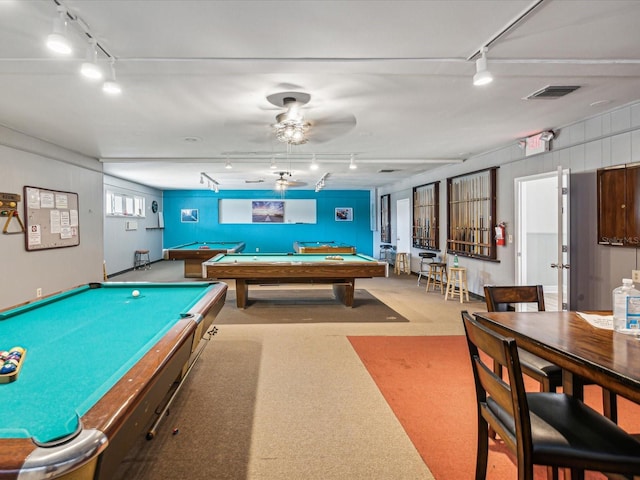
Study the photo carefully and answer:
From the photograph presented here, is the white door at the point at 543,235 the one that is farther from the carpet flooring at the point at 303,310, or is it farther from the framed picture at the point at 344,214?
the framed picture at the point at 344,214

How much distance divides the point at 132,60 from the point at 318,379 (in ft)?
9.19

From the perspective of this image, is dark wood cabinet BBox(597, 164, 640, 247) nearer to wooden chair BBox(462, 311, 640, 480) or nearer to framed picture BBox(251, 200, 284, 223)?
wooden chair BBox(462, 311, 640, 480)

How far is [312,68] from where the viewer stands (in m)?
2.74

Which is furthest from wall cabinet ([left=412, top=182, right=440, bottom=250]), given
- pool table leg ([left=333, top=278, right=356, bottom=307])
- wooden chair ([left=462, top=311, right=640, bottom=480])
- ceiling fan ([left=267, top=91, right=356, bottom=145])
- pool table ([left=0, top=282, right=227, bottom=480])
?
wooden chair ([left=462, top=311, right=640, bottom=480])

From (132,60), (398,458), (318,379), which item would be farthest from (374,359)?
(132,60)

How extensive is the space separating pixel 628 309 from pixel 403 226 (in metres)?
8.57

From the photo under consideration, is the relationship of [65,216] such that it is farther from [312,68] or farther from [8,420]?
[8,420]

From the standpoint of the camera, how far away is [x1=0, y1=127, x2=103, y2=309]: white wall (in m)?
4.60

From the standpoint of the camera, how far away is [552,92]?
3.27 m

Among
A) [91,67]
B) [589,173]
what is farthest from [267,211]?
[91,67]

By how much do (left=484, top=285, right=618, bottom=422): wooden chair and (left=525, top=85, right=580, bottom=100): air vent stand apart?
6.29ft

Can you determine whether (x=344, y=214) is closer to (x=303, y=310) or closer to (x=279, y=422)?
(x=303, y=310)

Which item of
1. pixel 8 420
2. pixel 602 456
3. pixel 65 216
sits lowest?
pixel 602 456

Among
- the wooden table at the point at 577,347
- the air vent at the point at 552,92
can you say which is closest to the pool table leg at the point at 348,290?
the air vent at the point at 552,92
